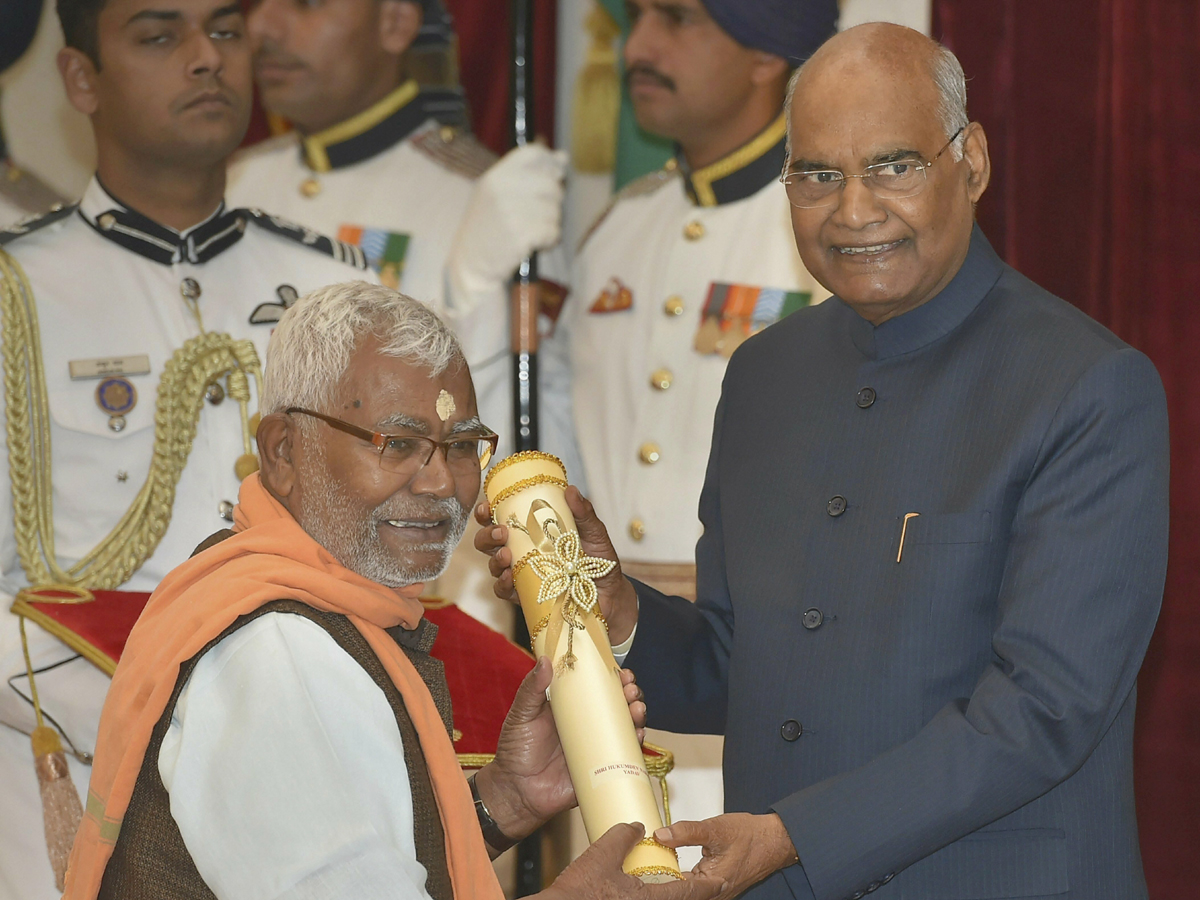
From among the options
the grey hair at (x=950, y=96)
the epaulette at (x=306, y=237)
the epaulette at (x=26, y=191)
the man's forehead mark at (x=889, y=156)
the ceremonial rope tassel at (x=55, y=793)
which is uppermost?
the grey hair at (x=950, y=96)

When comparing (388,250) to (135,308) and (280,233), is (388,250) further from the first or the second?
(135,308)

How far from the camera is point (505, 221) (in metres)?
4.05

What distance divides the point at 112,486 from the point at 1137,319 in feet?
7.90

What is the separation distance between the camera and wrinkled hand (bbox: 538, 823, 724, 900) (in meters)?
1.72

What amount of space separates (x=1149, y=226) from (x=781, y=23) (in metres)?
1.13

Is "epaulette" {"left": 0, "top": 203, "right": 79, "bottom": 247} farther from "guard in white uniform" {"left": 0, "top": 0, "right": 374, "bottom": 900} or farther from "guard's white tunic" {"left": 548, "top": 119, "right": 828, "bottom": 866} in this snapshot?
"guard's white tunic" {"left": 548, "top": 119, "right": 828, "bottom": 866}

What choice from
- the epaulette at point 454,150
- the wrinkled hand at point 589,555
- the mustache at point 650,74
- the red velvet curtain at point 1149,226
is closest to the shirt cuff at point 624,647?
the wrinkled hand at point 589,555

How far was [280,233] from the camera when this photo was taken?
3545mm

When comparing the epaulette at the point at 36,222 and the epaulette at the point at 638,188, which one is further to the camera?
the epaulette at the point at 638,188

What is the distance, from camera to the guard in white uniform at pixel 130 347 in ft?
10.1

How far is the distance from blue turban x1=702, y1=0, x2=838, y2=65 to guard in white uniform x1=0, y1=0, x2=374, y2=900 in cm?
132

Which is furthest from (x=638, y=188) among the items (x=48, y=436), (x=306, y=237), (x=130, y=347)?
(x=48, y=436)

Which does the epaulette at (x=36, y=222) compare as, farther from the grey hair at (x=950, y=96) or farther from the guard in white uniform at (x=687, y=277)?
the grey hair at (x=950, y=96)

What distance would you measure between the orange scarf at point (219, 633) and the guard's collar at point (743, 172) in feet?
7.37
